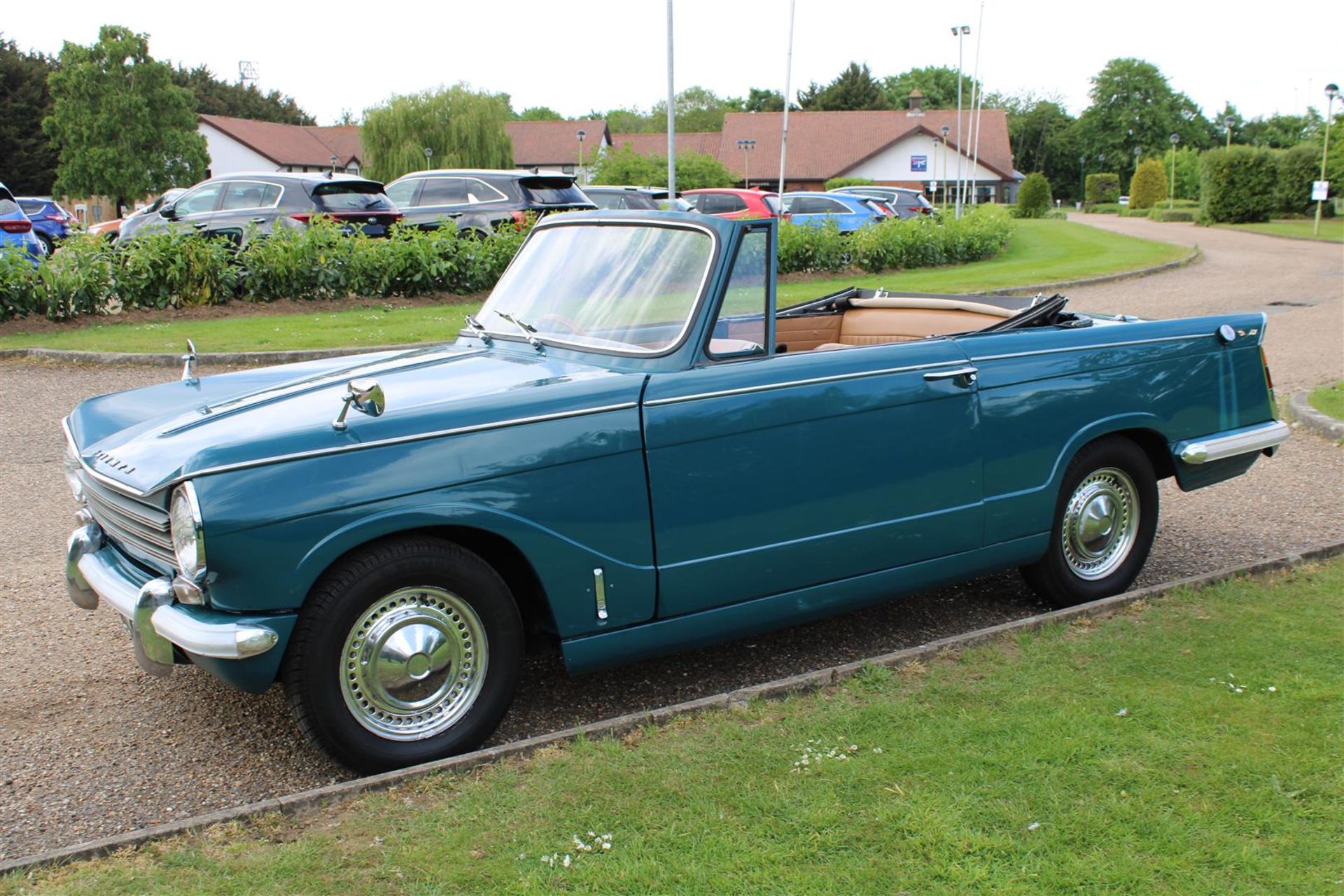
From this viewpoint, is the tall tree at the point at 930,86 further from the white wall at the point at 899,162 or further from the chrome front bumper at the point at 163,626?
the chrome front bumper at the point at 163,626

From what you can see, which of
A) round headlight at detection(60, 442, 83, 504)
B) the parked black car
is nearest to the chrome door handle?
round headlight at detection(60, 442, 83, 504)

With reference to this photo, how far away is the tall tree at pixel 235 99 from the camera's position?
8294cm

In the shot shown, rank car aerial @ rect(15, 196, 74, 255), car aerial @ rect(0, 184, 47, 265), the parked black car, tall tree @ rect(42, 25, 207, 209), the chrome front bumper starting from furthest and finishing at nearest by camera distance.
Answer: tall tree @ rect(42, 25, 207, 209) < car aerial @ rect(15, 196, 74, 255) < the parked black car < car aerial @ rect(0, 184, 47, 265) < the chrome front bumper

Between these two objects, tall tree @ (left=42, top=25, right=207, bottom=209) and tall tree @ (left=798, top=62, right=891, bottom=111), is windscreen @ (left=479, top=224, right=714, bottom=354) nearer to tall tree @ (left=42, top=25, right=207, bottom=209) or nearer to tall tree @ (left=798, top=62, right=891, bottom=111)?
tall tree @ (left=42, top=25, right=207, bottom=209)

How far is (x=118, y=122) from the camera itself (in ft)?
177

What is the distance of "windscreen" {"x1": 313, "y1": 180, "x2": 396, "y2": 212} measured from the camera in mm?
17703

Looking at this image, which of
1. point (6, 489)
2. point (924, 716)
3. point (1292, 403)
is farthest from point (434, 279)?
point (924, 716)

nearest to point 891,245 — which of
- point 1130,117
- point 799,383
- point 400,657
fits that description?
point 799,383

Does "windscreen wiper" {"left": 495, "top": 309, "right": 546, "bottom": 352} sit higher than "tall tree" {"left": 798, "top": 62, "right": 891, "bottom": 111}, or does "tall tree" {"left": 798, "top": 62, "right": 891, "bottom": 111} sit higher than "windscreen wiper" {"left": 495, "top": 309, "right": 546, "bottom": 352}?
"tall tree" {"left": 798, "top": 62, "right": 891, "bottom": 111}

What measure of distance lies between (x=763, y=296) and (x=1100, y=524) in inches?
79.2

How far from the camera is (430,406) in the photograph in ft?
12.2

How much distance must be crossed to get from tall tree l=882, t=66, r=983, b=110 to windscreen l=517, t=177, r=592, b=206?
319 feet

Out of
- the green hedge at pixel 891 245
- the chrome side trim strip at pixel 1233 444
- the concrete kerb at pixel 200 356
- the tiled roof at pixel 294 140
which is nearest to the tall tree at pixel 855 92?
the tiled roof at pixel 294 140

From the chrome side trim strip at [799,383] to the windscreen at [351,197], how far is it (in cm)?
1482
